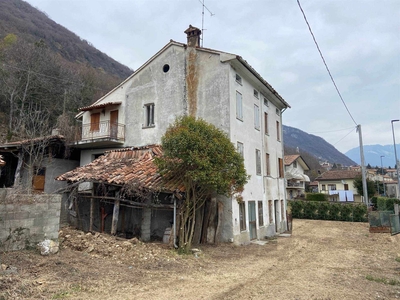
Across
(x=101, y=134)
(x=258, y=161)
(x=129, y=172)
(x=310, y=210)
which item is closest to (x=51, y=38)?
(x=101, y=134)

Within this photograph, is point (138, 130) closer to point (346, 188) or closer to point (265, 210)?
point (265, 210)

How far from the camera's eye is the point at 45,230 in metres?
9.39

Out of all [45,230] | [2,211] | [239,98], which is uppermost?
[239,98]

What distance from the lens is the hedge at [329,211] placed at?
29.6 metres

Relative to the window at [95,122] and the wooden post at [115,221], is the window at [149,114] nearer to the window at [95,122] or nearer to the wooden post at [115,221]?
the window at [95,122]

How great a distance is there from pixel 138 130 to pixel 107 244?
8564 millimetres

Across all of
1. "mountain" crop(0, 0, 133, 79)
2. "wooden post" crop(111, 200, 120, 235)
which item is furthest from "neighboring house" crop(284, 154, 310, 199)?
"mountain" crop(0, 0, 133, 79)

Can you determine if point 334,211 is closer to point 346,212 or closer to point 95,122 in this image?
point 346,212

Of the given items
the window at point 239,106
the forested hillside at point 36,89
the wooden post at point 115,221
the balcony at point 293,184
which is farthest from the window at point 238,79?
the balcony at point 293,184

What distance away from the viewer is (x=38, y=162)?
18.4 metres

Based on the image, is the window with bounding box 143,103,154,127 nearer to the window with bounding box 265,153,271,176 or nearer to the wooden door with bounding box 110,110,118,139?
the wooden door with bounding box 110,110,118,139

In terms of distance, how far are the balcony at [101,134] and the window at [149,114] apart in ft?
5.64

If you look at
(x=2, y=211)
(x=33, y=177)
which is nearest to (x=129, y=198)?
(x=2, y=211)

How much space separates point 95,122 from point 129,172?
8100 millimetres
